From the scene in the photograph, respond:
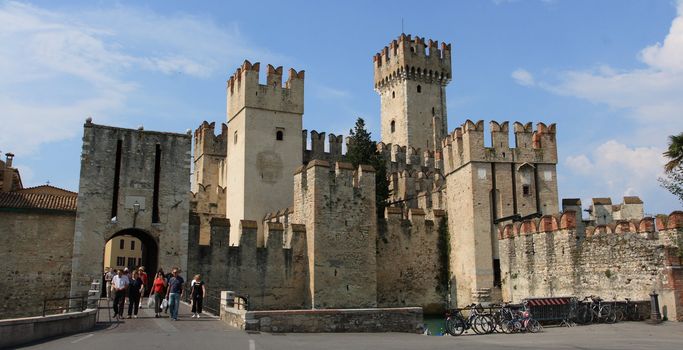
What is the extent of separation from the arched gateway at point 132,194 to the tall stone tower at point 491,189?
13.7 m

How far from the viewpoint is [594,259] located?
24.3 meters

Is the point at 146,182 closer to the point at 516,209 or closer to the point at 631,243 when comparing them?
the point at 516,209

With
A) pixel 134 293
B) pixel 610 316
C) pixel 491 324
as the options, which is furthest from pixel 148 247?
pixel 610 316

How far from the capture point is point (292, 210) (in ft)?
107

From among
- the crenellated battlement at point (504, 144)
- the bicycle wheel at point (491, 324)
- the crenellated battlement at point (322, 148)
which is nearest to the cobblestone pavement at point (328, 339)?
the bicycle wheel at point (491, 324)

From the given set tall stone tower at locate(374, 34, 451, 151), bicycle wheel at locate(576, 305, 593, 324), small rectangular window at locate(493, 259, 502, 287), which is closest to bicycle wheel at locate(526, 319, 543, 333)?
bicycle wheel at locate(576, 305, 593, 324)

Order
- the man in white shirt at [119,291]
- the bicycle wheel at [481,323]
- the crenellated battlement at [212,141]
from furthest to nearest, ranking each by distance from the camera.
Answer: the crenellated battlement at [212,141], the man in white shirt at [119,291], the bicycle wheel at [481,323]

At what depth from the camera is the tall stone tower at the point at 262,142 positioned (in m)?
36.4

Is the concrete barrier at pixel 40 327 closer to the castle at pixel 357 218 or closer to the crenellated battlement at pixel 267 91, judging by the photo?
the castle at pixel 357 218

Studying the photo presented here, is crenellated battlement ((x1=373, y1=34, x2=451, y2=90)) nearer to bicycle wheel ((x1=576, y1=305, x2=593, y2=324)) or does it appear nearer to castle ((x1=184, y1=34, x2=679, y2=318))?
castle ((x1=184, y1=34, x2=679, y2=318))

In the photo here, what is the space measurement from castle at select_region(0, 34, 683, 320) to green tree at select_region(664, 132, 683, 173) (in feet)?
7.49

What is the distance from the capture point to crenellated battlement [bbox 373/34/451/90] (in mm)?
59062

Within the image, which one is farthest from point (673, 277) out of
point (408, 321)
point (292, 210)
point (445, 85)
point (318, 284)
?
point (445, 85)

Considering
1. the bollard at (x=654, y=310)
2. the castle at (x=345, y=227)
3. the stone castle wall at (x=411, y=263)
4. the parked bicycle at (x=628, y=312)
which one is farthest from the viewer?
the stone castle wall at (x=411, y=263)
